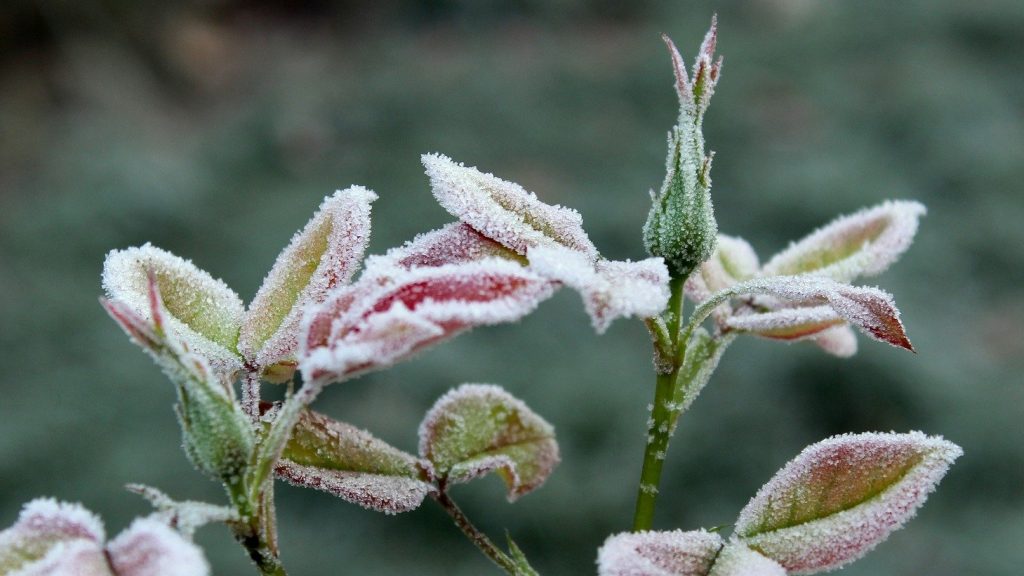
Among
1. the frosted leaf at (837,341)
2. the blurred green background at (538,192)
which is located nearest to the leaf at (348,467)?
the frosted leaf at (837,341)

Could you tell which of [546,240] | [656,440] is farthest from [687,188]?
[656,440]

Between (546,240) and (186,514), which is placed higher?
(546,240)

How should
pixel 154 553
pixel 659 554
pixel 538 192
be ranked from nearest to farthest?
pixel 154 553 < pixel 659 554 < pixel 538 192

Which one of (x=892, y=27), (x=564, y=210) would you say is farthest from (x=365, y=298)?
(x=892, y=27)

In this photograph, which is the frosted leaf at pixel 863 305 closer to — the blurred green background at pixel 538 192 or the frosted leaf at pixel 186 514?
Answer: the frosted leaf at pixel 186 514

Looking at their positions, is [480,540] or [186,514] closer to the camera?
[186,514]

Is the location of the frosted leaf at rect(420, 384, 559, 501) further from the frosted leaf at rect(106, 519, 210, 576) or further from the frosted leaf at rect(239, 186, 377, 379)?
the frosted leaf at rect(106, 519, 210, 576)

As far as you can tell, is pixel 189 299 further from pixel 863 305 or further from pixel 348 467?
pixel 863 305
